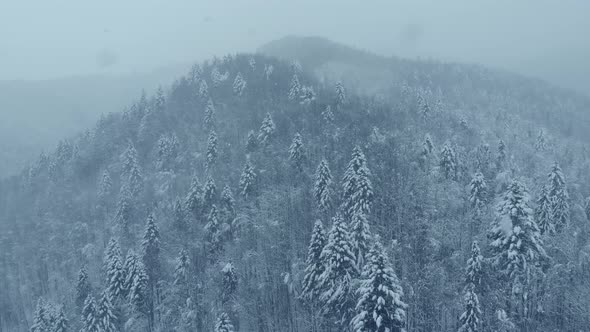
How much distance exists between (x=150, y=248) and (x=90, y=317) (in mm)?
A: 11068

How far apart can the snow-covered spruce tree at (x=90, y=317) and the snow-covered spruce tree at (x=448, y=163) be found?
57596 millimetres

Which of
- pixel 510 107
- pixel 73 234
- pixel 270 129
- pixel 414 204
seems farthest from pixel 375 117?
pixel 510 107

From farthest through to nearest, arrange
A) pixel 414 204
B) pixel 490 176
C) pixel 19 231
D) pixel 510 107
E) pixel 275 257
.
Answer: pixel 510 107
pixel 19 231
pixel 490 176
pixel 414 204
pixel 275 257

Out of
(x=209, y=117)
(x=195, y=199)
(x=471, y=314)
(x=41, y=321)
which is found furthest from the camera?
(x=209, y=117)

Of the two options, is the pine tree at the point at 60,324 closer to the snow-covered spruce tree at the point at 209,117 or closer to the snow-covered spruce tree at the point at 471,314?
the snow-covered spruce tree at the point at 471,314

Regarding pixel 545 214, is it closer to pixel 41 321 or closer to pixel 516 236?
pixel 516 236

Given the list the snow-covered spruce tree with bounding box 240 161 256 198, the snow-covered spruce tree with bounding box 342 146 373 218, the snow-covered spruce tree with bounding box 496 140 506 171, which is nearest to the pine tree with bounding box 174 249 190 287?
the snow-covered spruce tree with bounding box 240 161 256 198

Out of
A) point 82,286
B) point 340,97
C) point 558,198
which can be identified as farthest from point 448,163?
point 82,286

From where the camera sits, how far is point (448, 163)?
74562 millimetres

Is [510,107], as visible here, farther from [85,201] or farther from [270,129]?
[85,201]

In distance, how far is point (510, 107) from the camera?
6476 inches

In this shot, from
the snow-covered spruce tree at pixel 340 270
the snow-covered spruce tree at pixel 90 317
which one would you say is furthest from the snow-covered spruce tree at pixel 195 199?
the snow-covered spruce tree at pixel 340 270

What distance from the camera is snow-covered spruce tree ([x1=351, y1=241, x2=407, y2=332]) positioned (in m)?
29.0

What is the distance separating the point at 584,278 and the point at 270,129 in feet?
194
